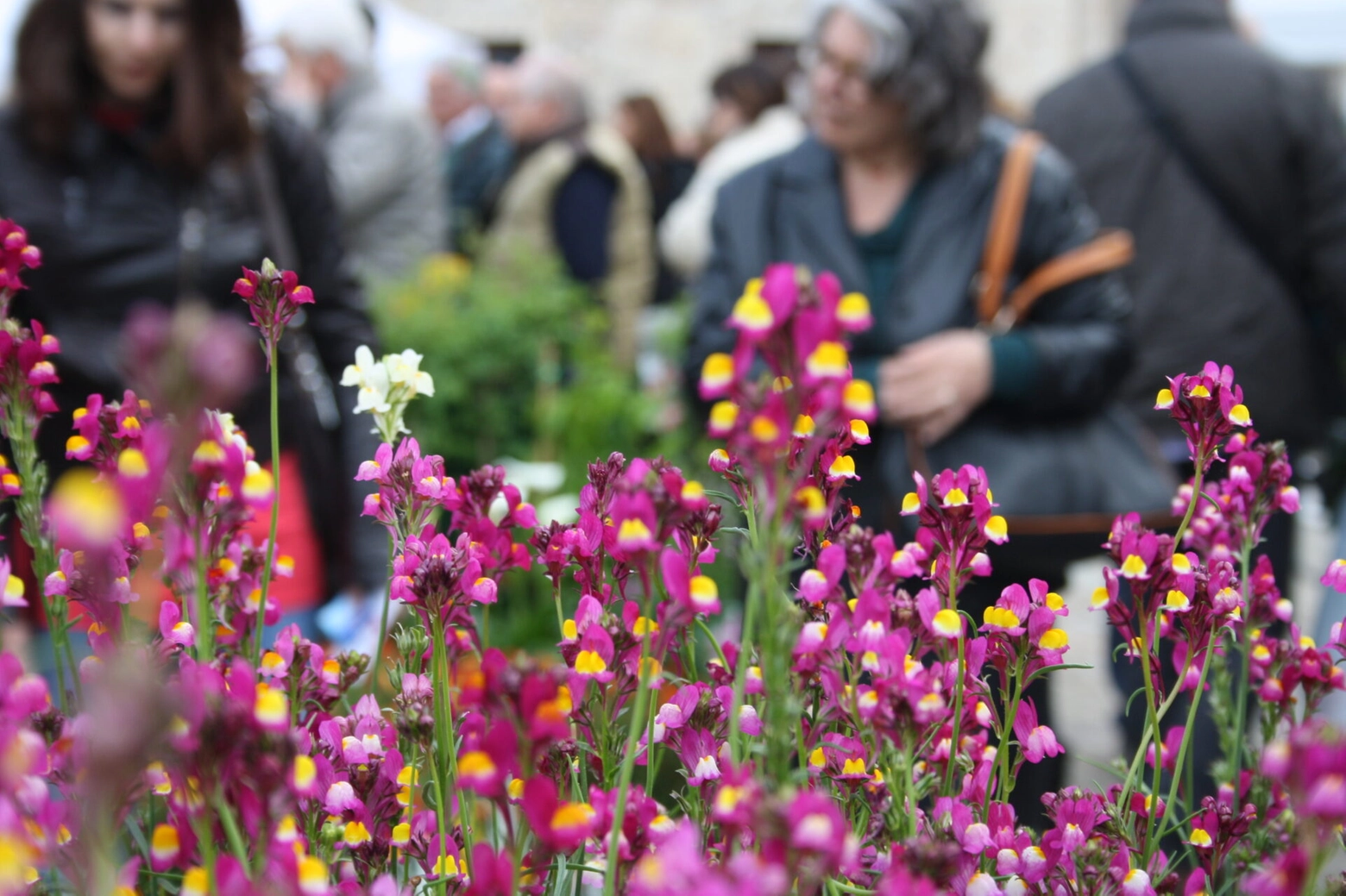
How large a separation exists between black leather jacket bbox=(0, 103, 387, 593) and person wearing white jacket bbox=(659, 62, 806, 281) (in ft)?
6.86

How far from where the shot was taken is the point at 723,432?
0.56 metres

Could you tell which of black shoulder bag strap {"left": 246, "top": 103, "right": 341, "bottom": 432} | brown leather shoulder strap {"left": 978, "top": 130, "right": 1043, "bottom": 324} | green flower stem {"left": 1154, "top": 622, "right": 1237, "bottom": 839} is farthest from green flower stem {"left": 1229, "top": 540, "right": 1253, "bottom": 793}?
black shoulder bag strap {"left": 246, "top": 103, "right": 341, "bottom": 432}

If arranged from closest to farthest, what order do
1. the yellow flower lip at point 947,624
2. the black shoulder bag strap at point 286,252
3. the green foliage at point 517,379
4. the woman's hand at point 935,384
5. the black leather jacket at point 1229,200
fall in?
the yellow flower lip at point 947,624, the woman's hand at point 935,384, the black shoulder bag strap at point 286,252, the black leather jacket at point 1229,200, the green foliage at point 517,379

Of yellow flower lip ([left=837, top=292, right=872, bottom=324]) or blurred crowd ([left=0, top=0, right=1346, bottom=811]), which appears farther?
blurred crowd ([left=0, top=0, right=1346, bottom=811])

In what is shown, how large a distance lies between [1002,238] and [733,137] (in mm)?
3597

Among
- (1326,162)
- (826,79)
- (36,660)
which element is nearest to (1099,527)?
(826,79)

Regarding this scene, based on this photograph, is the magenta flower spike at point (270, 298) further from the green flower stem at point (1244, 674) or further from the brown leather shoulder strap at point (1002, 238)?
the brown leather shoulder strap at point (1002, 238)

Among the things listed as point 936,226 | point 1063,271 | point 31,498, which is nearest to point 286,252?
point 936,226

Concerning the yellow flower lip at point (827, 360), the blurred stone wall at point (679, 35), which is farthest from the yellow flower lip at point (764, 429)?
the blurred stone wall at point (679, 35)

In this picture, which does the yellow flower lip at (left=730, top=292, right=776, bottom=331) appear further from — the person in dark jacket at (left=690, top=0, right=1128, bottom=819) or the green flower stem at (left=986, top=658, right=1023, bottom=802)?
the person in dark jacket at (left=690, top=0, right=1128, bottom=819)

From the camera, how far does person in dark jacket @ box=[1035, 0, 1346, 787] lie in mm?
2771

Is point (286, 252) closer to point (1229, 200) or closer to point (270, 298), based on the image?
point (270, 298)

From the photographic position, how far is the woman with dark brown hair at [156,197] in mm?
2213

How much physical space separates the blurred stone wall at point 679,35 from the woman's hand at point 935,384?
36.7ft
